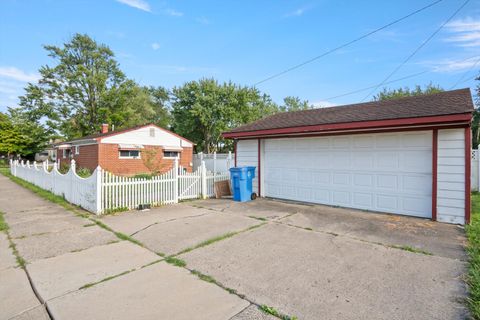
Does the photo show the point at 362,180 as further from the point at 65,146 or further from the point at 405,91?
the point at 405,91

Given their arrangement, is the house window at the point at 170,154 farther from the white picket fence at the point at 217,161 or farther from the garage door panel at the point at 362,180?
the garage door panel at the point at 362,180

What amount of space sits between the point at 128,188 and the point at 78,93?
29753 millimetres

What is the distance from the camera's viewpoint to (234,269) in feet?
11.3

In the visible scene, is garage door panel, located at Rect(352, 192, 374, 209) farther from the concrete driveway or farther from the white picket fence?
the white picket fence

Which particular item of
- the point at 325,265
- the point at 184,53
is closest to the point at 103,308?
the point at 325,265

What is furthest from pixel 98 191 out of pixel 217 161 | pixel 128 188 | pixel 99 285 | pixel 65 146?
pixel 65 146

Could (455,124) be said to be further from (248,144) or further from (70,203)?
(70,203)

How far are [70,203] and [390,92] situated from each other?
3609 cm

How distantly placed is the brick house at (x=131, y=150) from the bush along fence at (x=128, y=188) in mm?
7331

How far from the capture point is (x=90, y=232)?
207 inches

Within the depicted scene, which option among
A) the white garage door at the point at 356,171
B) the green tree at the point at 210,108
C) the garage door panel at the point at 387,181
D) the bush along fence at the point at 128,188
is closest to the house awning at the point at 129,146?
the bush along fence at the point at 128,188

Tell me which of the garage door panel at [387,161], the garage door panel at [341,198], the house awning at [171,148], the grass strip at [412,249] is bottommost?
the grass strip at [412,249]

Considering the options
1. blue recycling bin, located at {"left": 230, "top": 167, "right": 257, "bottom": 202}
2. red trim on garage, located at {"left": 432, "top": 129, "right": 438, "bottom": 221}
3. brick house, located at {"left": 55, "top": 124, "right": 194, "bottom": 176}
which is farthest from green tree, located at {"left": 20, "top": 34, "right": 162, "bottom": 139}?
red trim on garage, located at {"left": 432, "top": 129, "right": 438, "bottom": 221}

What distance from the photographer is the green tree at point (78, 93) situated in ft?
99.1
